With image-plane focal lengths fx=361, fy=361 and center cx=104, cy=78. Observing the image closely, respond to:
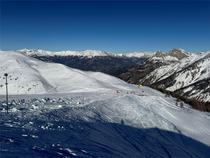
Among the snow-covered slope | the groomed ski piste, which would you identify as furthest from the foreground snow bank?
the snow-covered slope

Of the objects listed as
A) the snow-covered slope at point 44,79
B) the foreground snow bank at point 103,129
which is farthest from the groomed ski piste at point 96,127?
the snow-covered slope at point 44,79

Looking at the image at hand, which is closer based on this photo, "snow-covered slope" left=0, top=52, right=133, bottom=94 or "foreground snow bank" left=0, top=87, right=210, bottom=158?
"foreground snow bank" left=0, top=87, right=210, bottom=158

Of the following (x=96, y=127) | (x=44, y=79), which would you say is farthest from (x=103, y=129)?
(x=44, y=79)

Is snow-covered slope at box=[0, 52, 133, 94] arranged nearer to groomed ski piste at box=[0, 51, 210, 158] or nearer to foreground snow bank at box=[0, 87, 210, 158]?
groomed ski piste at box=[0, 51, 210, 158]

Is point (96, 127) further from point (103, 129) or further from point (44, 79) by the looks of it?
point (44, 79)

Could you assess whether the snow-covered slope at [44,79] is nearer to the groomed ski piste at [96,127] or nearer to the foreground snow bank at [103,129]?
the groomed ski piste at [96,127]

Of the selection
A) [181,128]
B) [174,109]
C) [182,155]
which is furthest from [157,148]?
[174,109]
